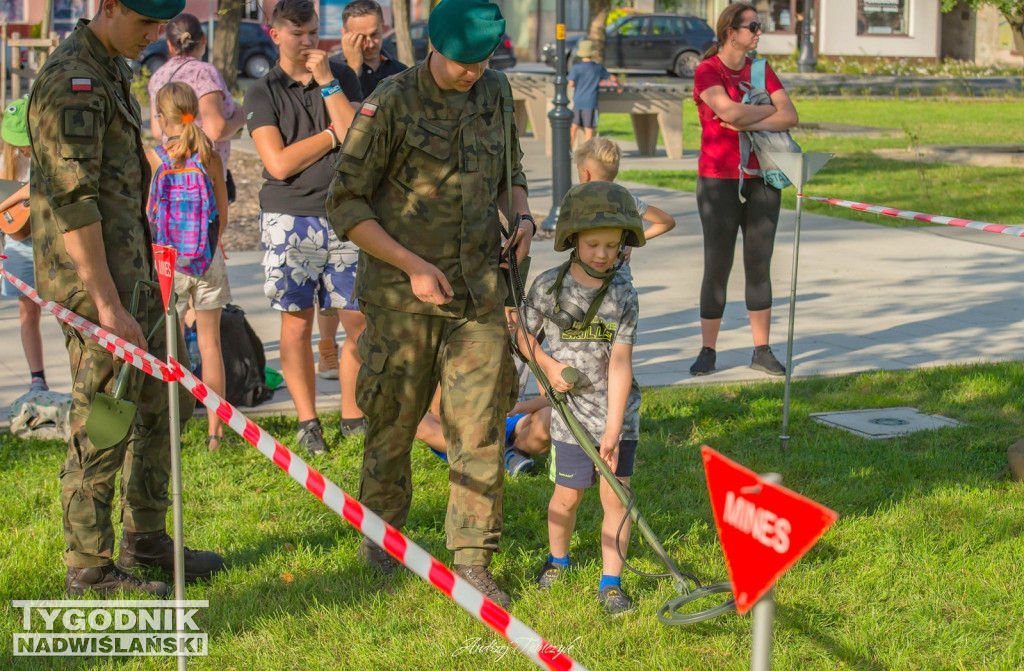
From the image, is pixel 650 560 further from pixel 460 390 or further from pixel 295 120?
pixel 295 120

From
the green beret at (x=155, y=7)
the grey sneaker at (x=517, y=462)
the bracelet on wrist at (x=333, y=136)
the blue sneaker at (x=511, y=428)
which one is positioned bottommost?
the grey sneaker at (x=517, y=462)

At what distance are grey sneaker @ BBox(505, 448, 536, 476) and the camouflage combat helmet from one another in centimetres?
165

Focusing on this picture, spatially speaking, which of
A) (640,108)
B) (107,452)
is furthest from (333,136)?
(640,108)

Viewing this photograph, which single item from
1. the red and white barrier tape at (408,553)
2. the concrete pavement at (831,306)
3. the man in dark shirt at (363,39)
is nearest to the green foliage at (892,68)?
the concrete pavement at (831,306)

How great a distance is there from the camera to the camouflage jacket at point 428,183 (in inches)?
158

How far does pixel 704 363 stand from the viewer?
24.1 ft

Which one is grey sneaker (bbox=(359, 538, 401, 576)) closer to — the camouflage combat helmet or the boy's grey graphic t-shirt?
the boy's grey graphic t-shirt

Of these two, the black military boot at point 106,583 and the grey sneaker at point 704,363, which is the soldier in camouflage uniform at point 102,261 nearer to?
the black military boot at point 106,583

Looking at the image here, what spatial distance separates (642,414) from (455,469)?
239 centimetres

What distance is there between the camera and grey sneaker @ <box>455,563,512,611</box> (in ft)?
13.6

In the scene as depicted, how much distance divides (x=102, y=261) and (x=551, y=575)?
1889 mm

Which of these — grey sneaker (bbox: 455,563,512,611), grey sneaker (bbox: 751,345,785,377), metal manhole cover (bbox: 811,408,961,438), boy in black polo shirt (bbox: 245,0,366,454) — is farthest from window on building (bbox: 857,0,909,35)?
grey sneaker (bbox: 455,563,512,611)

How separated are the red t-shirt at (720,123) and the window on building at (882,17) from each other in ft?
151

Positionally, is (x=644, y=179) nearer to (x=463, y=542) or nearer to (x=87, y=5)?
(x=463, y=542)
